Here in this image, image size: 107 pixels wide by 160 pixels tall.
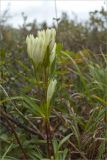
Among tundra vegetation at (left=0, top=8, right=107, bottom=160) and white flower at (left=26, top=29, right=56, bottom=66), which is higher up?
white flower at (left=26, top=29, right=56, bottom=66)

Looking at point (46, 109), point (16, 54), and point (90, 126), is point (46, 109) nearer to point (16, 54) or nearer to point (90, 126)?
point (90, 126)

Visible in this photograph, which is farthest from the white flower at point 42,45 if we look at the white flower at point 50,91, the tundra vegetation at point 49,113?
the white flower at point 50,91

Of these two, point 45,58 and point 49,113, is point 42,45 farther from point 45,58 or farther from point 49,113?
point 49,113

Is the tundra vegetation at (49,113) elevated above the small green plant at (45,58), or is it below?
below

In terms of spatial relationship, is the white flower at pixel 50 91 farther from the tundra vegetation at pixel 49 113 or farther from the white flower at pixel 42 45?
the white flower at pixel 42 45

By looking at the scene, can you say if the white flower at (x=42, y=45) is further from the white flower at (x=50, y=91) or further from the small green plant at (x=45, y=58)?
the white flower at (x=50, y=91)

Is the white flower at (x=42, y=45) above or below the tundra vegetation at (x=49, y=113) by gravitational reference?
above

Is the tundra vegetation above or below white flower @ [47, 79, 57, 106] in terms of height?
below

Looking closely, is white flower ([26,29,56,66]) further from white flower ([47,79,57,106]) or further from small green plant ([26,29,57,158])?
white flower ([47,79,57,106])

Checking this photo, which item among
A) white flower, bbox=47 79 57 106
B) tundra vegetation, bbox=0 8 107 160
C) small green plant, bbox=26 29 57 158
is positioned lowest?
tundra vegetation, bbox=0 8 107 160

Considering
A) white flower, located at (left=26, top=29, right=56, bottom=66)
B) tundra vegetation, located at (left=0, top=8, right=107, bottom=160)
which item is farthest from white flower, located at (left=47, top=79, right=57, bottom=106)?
white flower, located at (left=26, top=29, right=56, bottom=66)

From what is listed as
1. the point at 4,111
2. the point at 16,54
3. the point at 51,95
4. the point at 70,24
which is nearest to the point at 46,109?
the point at 51,95

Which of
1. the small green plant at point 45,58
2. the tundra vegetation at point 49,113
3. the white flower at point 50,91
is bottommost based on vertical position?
the tundra vegetation at point 49,113
